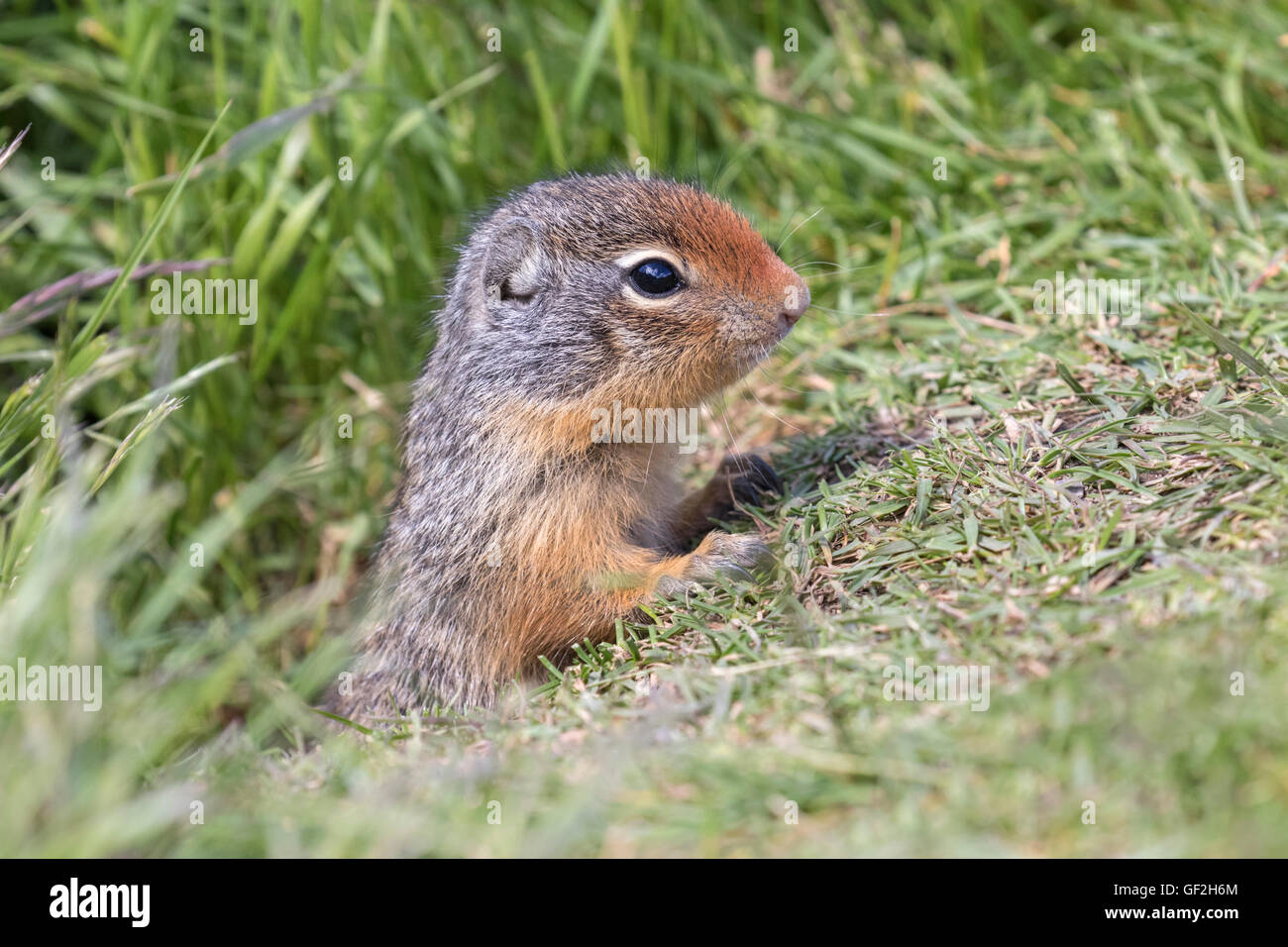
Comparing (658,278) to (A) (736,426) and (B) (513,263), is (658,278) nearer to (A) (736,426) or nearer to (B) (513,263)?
(B) (513,263)

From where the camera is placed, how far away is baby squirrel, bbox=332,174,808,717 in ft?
15.2

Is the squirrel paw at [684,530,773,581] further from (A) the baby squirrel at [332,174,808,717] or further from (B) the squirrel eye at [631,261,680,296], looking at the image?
(B) the squirrel eye at [631,261,680,296]

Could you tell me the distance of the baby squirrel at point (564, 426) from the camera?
4.64 meters

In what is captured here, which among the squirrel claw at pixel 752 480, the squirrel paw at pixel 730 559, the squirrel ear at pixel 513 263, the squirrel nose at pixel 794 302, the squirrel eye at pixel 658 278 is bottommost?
the squirrel paw at pixel 730 559

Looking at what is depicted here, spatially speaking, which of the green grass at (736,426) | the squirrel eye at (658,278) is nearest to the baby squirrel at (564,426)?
the squirrel eye at (658,278)

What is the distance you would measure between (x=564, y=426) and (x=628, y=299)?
570 mm

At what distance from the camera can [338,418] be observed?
664 centimetres

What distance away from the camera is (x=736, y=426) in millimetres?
6430

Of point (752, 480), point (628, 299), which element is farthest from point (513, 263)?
point (752, 480)

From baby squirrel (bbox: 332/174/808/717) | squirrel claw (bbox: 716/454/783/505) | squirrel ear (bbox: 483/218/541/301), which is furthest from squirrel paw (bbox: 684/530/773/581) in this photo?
squirrel ear (bbox: 483/218/541/301)

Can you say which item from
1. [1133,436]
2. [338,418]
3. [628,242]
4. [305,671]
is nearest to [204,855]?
[305,671]

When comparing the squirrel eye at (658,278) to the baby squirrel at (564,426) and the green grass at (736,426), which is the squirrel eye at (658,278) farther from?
the green grass at (736,426)

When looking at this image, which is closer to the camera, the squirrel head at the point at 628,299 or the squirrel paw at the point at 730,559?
the squirrel paw at the point at 730,559

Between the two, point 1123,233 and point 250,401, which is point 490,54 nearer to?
point 250,401
